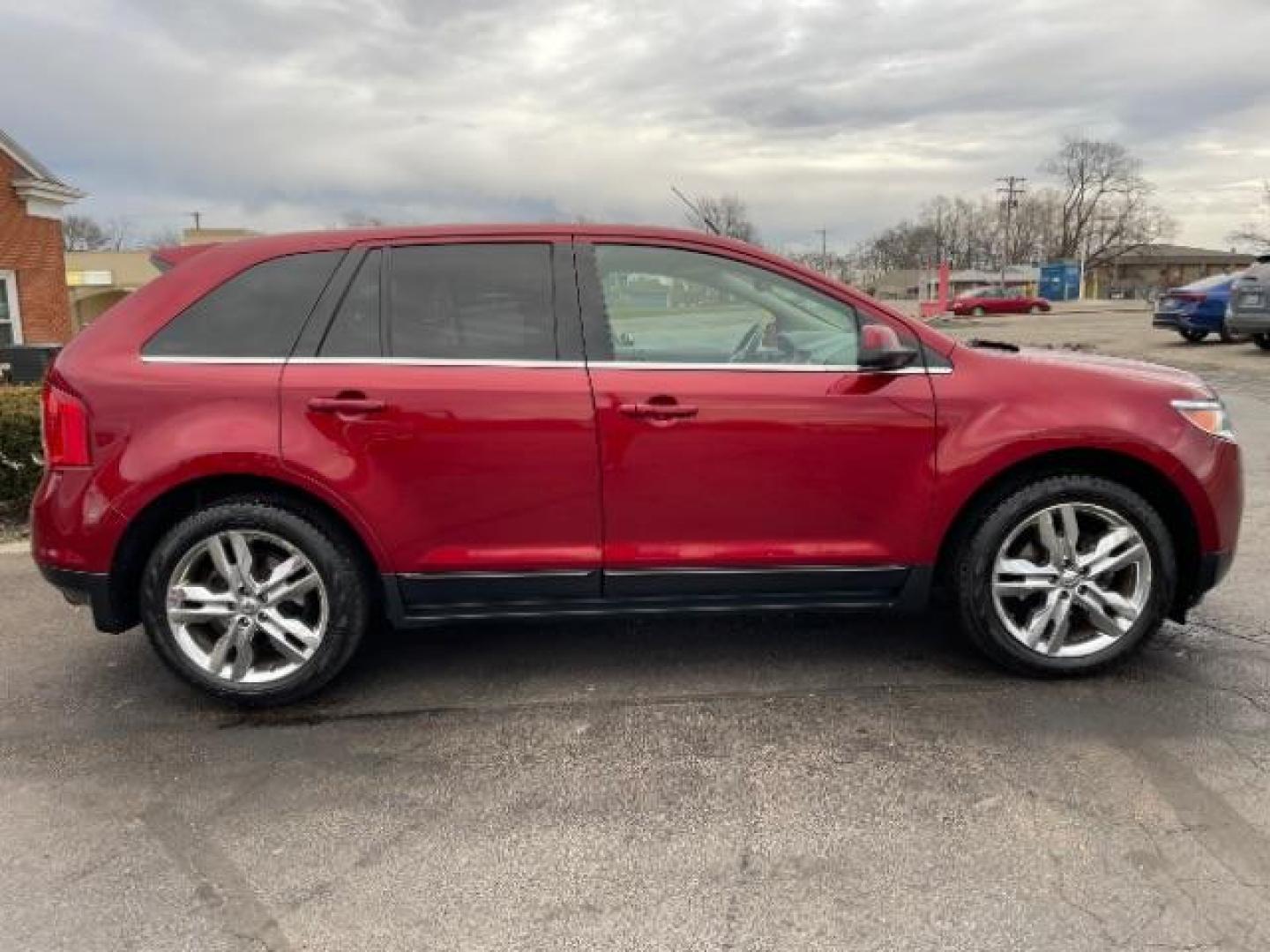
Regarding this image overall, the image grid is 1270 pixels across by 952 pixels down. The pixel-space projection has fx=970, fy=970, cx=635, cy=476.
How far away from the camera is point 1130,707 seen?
3502 millimetres

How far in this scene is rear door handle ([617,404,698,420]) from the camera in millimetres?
3400

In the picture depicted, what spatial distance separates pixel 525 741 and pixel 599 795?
449 mm

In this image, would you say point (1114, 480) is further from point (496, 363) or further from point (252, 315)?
point (252, 315)

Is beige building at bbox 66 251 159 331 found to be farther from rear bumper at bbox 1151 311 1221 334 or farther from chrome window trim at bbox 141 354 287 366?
chrome window trim at bbox 141 354 287 366

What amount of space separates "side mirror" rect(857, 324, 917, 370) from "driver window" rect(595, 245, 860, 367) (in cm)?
9

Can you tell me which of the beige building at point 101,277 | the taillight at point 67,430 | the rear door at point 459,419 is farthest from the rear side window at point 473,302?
the beige building at point 101,277

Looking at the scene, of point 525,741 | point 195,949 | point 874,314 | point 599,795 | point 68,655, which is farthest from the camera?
Result: point 68,655

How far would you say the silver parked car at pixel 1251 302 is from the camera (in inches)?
569

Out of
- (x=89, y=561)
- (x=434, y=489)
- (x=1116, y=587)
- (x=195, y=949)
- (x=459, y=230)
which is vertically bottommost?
(x=195, y=949)

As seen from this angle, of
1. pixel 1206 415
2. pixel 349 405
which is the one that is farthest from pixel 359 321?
pixel 1206 415

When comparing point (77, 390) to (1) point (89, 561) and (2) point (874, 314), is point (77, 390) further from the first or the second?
(2) point (874, 314)

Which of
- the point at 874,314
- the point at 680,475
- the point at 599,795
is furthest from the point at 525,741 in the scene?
the point at 874,314

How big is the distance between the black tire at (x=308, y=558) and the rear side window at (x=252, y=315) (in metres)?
0.55

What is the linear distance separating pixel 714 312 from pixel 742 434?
50cm
